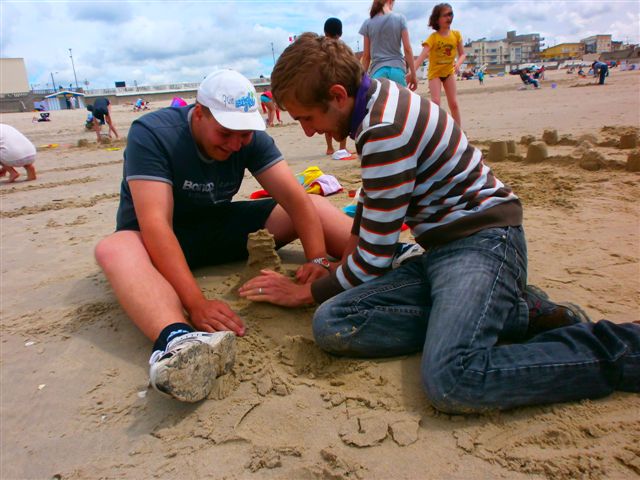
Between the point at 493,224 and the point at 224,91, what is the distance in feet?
4.24

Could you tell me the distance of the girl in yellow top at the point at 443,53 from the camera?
5.77m

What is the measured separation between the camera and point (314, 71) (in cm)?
165

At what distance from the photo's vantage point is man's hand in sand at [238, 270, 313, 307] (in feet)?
6.93

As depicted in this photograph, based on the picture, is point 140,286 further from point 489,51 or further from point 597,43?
point 489,51

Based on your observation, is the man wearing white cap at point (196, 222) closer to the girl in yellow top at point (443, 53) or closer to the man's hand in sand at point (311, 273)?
the man's hand in sand at point (311, 273)

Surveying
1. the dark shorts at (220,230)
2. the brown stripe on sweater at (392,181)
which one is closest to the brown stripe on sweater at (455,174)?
the brown stripe on sweater at (392,181)

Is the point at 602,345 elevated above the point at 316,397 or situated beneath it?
elevated above

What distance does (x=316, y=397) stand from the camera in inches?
62.2

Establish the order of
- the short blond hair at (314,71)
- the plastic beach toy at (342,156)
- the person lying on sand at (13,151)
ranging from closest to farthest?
the short blond hair at (314,71)
the plastic beach toy at (342,156)
the person lying on sand at (13,151)

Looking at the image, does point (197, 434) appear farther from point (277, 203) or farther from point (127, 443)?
point (277, 203)

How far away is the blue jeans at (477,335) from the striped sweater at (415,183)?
0.22 ft

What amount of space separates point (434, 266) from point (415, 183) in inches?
13.0

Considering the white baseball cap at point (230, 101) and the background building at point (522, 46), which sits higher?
the background building at point (522, 46)

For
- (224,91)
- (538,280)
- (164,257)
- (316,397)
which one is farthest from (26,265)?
(538,280)
